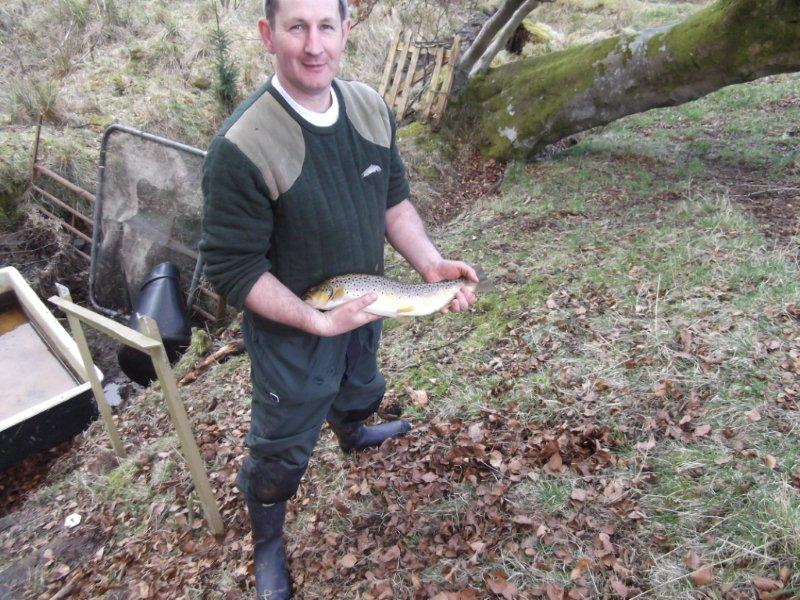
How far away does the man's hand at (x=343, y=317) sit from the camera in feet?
7.09

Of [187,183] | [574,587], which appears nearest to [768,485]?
[574,587]

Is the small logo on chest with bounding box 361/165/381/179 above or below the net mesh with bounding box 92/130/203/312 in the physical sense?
above

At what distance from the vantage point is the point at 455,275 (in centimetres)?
264

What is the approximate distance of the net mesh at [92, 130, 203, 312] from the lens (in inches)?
270

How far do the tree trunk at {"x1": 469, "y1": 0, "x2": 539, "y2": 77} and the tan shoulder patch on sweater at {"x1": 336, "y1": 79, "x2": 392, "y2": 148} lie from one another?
752 centimetres

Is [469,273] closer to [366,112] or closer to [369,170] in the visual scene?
[369,170]

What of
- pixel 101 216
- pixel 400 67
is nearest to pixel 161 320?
pixel 101 216

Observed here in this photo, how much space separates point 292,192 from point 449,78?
795 cm

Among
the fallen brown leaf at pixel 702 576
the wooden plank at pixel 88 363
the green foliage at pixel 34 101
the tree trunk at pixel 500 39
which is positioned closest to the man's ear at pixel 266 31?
the wooden plank at pixel 88 363

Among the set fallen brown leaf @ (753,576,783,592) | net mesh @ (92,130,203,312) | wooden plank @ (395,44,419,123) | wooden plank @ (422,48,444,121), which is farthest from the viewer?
wooden plank @ (395,44,419,123)

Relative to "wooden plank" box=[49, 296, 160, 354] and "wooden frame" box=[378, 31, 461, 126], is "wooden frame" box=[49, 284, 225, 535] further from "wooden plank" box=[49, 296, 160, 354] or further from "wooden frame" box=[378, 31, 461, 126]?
"wooden frame" box=[378, 31, 461, 126]

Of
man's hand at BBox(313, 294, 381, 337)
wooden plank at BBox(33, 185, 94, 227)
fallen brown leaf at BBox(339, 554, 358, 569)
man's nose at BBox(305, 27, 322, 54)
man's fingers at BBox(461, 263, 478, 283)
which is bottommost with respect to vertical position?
fallen brown leaf at BBox(339, 554, 358, 569)

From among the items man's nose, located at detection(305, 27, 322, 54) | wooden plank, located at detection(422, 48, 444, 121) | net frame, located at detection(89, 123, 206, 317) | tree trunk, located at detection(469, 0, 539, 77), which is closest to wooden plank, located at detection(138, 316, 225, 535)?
man's nose, located at detection(305, 27, 322, 54)

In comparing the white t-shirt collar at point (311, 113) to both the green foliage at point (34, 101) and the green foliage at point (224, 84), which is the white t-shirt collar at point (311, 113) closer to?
the green foliage at point (224, 84)
